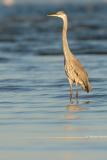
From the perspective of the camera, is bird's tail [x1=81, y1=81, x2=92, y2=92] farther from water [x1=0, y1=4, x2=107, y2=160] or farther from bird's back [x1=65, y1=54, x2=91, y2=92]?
water [x1=0, y1=4, x2=107, y2=160]

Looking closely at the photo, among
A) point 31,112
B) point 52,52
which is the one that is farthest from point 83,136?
point 52,52

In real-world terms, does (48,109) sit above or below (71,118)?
below

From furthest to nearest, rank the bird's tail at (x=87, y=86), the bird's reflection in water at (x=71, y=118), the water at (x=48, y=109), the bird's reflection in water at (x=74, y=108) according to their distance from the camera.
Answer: the bird's tail at (x=87, y=86) < the bird's reflection in water at (x=74, y=108) < the bird's reflection in water at (x=71, y=118) < the water at (x=48, y=109)

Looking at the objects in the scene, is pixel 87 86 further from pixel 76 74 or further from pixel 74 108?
pixel 74 108

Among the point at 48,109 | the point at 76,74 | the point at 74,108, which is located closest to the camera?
the point at 48,109

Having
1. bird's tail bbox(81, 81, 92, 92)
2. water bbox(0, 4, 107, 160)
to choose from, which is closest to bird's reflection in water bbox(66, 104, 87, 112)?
water bbox(0, 4, 107, 160)

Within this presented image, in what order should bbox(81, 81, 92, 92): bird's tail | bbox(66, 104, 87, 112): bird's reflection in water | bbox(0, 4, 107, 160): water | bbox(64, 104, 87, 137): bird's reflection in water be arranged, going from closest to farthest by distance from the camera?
bbox(0, 4, 107, 160): water, bbox(64, 104, 87, 137): bird's reflection in water, bbox(66, 104, 87, 112): bird's reflection in water, bbox(81, 81, 92, 92): bird's tail

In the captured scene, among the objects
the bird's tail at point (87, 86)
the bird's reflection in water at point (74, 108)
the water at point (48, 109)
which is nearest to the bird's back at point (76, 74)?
the bird's tail at point (87, 86)

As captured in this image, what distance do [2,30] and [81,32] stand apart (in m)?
5.62

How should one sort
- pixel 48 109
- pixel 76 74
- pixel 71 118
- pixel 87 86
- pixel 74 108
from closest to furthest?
pixel 71 118, pixel 48 109, pixel 74 108, pixel 87 86, pixel 76 74

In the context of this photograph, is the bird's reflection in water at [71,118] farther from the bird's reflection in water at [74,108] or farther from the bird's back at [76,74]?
the bird's back at [76,74]

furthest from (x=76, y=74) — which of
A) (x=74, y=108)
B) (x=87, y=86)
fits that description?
(x=74, y=108)

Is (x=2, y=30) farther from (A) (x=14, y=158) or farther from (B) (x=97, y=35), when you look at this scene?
(A) (x=14, y=158)

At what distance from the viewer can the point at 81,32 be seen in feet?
137
